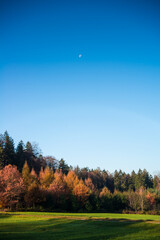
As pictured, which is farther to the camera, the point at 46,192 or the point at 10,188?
the point at 46,192

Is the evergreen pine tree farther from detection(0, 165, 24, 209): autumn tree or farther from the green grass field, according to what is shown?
the green grass field

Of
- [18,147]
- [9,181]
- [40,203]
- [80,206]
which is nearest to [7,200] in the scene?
[9,181]

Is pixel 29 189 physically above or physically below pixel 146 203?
above

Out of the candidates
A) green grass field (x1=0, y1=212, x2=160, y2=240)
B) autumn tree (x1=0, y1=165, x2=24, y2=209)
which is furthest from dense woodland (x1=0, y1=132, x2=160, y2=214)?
green grass field (x1=0, y1=212, x2=160, y2=240)

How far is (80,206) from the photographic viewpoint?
5431 centimetres

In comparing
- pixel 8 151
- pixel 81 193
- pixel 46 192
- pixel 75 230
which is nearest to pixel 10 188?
pixel 46 192

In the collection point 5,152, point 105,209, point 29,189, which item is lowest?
point 105,209

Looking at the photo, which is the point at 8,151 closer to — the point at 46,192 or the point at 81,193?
the point at 46,192

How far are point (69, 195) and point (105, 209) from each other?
1678 centimetres

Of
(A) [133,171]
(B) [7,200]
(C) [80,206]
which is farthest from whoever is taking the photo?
(A) [133,171]

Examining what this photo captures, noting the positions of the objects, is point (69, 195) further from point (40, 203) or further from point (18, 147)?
point (18, 147)

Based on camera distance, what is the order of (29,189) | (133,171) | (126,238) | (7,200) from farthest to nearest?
(133,171), (29,189), (7,200), (126,238)

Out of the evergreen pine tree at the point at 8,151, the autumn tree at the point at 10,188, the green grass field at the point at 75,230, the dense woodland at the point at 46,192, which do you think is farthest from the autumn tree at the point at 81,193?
the green grass field at the point at 75,230

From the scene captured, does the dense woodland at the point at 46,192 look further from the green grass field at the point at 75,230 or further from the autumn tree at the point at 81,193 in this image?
the green grass field at the point at 75,230
